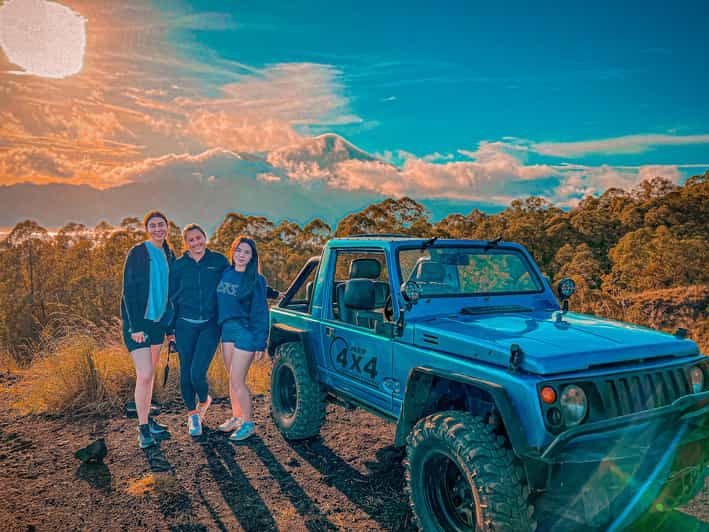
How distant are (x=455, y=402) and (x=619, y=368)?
1.08m

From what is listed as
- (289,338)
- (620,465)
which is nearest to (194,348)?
(289,338)

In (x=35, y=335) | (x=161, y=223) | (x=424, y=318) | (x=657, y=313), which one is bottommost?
(x=35, y=335)

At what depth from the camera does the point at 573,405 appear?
9.14 ft

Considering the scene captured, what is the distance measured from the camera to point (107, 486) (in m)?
4.26

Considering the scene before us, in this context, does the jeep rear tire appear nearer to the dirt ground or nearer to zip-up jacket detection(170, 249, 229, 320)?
the dirt ground

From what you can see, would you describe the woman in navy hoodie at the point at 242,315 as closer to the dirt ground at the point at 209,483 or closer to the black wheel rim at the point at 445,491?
the dirt ground at the point at 209,483

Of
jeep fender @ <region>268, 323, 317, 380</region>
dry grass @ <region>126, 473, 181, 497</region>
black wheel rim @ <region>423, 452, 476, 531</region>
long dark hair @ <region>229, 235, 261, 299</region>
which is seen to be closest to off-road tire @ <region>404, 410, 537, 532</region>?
black wheel rim @ <region>423, 452, 476, 531</region>

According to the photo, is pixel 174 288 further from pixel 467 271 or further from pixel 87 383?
pixel 467 271

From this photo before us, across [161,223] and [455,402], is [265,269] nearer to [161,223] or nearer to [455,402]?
[161,223]

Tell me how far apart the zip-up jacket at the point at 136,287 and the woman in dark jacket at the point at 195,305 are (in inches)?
11.3

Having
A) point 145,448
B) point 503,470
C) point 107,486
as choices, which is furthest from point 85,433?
point 503,470

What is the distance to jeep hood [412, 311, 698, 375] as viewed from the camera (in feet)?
9.51

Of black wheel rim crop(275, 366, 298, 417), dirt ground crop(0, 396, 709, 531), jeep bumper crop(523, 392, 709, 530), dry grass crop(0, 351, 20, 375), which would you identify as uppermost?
jeep bumper crop(523, 392, 709, 530)

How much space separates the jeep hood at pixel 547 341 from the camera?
9.51ft
